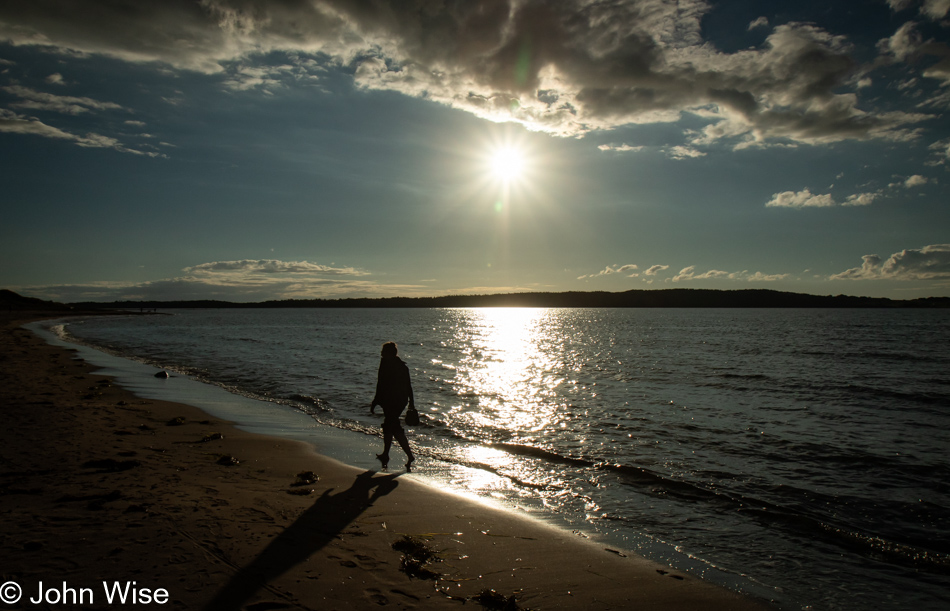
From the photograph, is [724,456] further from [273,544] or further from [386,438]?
[273,544]

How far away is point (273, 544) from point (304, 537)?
0.39m

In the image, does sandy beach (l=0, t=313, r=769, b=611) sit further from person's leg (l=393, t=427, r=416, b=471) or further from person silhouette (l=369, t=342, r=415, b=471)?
person silhouette (l=369, t=342, r=415, b=471)

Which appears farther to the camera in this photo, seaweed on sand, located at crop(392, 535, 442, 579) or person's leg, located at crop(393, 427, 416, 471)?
person's leg, located at crop(393, 427, 416, 471)

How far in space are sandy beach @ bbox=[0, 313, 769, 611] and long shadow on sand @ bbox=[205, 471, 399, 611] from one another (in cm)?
2

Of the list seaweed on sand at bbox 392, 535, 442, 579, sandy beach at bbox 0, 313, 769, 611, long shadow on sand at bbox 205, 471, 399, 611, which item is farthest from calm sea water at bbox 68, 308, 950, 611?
seaweed on sand at bbox 392, 535, 442, 579

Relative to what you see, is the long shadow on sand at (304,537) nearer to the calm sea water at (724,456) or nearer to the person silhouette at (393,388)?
the person silhouette at (393,388)

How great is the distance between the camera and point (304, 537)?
5.92m

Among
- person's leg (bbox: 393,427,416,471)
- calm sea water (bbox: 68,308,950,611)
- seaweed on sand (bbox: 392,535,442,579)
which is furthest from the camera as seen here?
person's leg (bbox: 393,427,416,471)

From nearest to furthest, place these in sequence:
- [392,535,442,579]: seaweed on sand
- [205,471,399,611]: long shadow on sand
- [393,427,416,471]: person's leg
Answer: [205,471,399,611]: long shadow on sand < [392,535,442,579]: seaweed on sand < [393,427,416,471]: person's leg

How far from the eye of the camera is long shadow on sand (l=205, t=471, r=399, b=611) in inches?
178

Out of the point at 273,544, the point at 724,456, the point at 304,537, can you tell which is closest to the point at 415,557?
the point at 304,537

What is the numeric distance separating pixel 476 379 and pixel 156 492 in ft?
65.7

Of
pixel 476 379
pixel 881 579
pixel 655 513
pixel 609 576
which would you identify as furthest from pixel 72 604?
pixel 476 379

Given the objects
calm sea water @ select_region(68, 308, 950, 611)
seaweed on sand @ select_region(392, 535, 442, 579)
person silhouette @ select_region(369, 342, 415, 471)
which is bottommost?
calm sea water @ select_region(68, 308, 950, 611)
